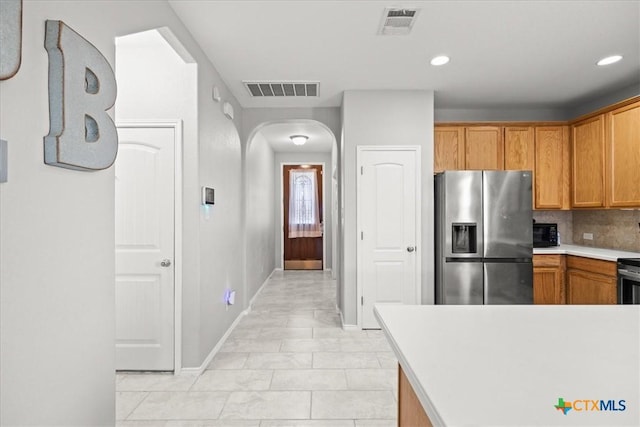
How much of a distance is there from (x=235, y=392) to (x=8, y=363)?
1726 mm

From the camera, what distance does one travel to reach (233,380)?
2732 millimetres

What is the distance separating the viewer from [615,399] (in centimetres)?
76

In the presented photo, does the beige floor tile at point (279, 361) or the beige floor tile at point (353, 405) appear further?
the beige floor tile at point (279, 361)

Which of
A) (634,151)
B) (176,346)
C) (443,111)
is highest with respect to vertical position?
(443,111)

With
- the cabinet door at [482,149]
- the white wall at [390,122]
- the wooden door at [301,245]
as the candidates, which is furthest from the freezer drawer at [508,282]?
the wooden door at [301,245]

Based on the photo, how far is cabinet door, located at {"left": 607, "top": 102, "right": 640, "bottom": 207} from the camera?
11.1 feet

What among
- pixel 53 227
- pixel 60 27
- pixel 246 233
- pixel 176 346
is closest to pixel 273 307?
pixel 246 233

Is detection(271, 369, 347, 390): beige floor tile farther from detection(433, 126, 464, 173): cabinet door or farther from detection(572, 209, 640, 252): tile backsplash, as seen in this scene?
detection(572, 209, 640, 252): tile backsplash

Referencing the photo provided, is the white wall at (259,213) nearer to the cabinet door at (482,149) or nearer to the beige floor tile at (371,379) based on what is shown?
the beige floor tile at (371,379)

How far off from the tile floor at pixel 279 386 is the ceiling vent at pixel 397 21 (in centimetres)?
264

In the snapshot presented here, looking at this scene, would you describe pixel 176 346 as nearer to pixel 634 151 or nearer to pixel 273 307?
pixel 273 307

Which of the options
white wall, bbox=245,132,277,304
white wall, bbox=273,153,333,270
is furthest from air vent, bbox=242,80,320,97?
white wall, bbox=273,153,333,270

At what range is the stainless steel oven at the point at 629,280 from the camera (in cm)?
299

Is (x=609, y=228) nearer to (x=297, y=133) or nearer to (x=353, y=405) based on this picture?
(x=353, y=405)
